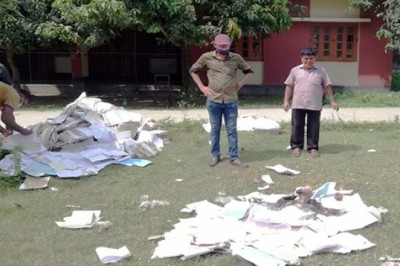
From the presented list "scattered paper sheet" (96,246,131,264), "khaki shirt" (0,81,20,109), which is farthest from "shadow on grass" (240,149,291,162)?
"scattered paper sheet" (96,246,131,264)

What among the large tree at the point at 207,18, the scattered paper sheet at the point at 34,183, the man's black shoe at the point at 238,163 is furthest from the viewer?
the large tree at the point at 207,18

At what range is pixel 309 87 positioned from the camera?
7340 mm

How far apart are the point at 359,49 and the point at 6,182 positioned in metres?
13.4

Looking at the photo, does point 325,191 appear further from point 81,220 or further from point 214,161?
point 81,220

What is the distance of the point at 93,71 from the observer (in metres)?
17.5

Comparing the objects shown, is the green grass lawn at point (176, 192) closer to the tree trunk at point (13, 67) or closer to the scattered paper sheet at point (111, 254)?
the scattered paper sheet at point (111, 254)

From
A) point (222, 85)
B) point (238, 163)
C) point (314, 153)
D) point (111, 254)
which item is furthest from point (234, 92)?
point (111, 254)

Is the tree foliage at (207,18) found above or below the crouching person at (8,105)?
above

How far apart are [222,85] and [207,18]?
21.9 feet

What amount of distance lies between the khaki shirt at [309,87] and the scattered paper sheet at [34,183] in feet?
11.9

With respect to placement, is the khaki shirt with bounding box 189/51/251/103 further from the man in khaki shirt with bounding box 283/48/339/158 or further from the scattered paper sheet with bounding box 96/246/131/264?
the scattered paper sheet with bounding box 96/246/131/264

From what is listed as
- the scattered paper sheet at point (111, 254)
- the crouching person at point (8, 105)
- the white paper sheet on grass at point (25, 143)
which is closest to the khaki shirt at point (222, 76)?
the white paper sheet on grass at point (25, 143)

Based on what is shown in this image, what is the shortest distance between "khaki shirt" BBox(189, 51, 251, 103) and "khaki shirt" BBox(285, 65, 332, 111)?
1088mm

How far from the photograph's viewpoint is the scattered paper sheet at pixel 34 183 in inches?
239
